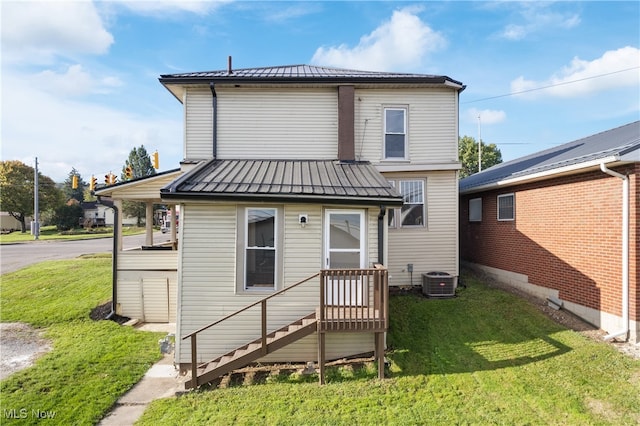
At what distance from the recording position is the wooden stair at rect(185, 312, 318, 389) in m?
5.60

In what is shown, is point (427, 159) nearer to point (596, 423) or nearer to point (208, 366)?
point (596, 423)

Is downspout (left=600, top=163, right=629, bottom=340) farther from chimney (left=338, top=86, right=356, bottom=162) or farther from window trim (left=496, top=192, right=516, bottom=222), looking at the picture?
chimney (left=338, top=86, right=356, bottom=162)

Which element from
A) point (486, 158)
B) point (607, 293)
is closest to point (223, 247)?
point (607, 293)

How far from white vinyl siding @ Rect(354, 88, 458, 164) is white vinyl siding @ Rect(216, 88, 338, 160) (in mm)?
1069

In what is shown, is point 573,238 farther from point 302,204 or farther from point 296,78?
point 296,78

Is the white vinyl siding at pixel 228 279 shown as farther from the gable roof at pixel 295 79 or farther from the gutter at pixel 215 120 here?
the gable roof at pixel 295 79

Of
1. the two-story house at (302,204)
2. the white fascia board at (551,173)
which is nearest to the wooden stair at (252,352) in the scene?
the two-story house at (302,204)

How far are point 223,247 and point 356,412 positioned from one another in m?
3.74

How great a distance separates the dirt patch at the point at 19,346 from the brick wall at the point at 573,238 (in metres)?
12.0

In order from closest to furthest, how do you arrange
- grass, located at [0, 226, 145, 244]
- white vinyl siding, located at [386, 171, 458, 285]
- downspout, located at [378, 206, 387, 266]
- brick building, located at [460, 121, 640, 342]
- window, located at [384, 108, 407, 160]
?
brick building, located at [460, 121, 640, 342]
downspout, located at [378, 206, 387, 266]
window, located at [384, 108, 407, 160]
white vinyl siding, located at [386, 171, 458, 285]
grass, located at [0, 226, 145, 244]

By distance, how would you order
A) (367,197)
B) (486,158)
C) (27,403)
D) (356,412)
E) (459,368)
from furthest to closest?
(486,158) → (367,197) → (459,368) → (27,403) → (356,412)

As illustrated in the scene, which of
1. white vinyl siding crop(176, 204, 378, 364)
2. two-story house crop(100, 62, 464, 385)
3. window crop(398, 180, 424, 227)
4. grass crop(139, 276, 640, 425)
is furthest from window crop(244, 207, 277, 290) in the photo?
window crop(398, 180, 424, 227)

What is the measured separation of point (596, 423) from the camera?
414cm

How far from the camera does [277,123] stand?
340 inches
